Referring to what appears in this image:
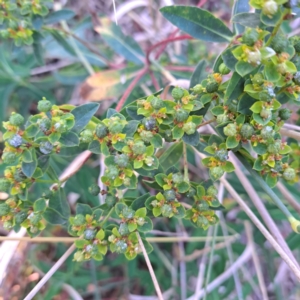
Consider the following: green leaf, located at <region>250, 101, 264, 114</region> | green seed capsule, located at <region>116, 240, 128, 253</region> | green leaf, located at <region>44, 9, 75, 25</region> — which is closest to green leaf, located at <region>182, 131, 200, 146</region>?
green leaf, located at <region>250, 101, 264, 114</region>

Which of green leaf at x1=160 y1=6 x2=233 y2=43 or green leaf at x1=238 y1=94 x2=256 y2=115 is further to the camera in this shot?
green leaf at x1=160 y1=6 x2=233 y2=43

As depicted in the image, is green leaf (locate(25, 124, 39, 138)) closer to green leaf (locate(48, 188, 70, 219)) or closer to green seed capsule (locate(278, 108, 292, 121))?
green leaf (locate(48, 188, 70, 219))

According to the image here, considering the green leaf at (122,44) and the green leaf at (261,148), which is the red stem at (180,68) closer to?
the green leaf at (122,44)

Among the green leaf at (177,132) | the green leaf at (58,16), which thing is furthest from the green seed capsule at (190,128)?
the green leaf at (58,16)

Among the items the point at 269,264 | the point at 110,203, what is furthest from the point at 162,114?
the point at 269,264

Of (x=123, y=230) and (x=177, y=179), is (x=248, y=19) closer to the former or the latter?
(x=177, y=179)

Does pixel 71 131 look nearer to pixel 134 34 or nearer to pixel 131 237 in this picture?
pixel 131 237
